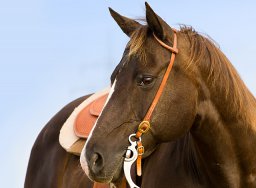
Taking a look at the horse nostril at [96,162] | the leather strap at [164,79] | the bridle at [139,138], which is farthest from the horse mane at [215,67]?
the horse nostril at [96,162]

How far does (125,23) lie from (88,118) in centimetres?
216

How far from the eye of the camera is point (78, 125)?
27.3 ft

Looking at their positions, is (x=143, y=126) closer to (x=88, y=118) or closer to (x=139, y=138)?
(x=139, y=138)

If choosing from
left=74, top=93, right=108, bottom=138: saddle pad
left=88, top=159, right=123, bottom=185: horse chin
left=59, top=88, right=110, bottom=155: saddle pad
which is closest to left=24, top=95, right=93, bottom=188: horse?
left=59, top=88, right=110, bottom=155: saddle pad

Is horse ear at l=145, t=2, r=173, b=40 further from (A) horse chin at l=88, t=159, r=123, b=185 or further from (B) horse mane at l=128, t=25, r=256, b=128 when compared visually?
(A) horse chin at l=88, t=159, r=123, b=185

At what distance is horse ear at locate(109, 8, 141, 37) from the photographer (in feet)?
20.7

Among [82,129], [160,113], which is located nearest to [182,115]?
[160,113]

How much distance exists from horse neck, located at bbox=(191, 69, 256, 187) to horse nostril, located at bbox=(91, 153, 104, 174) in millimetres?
967

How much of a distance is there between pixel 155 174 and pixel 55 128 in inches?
103

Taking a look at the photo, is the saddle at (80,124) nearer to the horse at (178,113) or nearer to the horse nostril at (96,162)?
the horse at (178,113)

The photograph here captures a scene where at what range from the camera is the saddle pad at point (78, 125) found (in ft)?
26.8

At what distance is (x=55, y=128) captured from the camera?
8797mm

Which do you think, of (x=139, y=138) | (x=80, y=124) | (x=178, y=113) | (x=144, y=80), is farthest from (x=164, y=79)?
(x=80, y=124)

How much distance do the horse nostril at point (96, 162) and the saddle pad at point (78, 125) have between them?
2439mm
